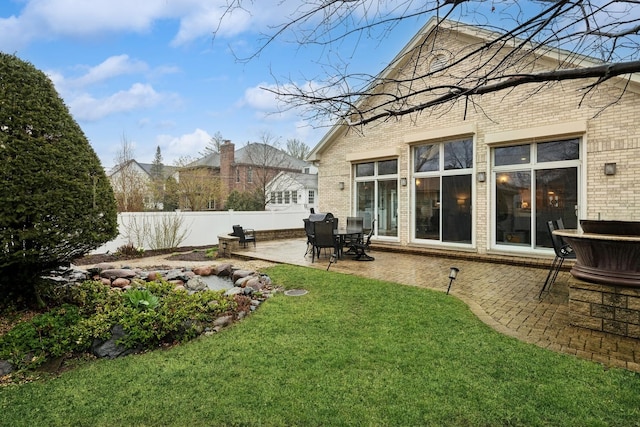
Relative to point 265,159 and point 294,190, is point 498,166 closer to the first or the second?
point 265,159

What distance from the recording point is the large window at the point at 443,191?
382 inches

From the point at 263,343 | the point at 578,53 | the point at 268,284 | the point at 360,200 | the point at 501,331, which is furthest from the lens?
the point at 360,200

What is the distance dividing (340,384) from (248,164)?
32.3 m

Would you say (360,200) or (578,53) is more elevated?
(578,53)

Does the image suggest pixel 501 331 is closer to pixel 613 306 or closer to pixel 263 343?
pixel 613 306

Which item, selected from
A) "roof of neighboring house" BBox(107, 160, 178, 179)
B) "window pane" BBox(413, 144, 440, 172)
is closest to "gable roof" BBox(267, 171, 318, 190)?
"roof of neighboring house" BBox(107, 160, 178, 179)

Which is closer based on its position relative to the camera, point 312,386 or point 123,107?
point 312,386

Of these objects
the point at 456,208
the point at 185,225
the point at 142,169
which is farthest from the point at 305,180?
the point at 456,208

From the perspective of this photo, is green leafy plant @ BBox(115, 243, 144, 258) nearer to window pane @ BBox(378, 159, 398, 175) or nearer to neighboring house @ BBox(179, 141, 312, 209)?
window pane @ BBox(378, 159, 398, 175)

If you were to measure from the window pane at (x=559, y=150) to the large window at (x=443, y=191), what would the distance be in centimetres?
173

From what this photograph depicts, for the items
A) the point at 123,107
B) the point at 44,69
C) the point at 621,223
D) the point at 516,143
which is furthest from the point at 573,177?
the point at 123,107

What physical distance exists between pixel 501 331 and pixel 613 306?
129 cm

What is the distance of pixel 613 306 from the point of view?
3941 millimetres

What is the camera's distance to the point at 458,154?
9891 millimetres
